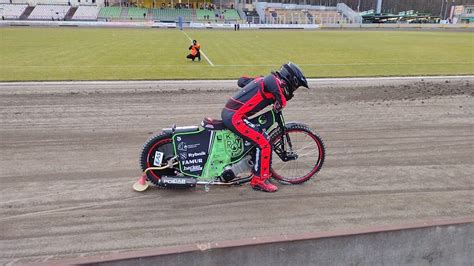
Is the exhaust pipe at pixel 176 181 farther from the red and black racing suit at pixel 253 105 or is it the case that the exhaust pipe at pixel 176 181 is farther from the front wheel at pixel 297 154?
the front wheel at pixel 297 154

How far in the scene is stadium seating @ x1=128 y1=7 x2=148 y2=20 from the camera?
7560 cm

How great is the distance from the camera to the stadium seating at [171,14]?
254ft

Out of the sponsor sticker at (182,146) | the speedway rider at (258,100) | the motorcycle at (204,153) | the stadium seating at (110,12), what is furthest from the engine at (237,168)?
the stadium seating at (110,12)

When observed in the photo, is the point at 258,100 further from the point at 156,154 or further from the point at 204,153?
the point at 156,154

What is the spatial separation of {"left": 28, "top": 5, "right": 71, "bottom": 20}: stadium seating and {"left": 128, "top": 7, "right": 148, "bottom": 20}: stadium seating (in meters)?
11.7

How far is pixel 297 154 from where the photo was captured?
6.04 m

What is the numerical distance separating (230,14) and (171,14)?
39.9 ft

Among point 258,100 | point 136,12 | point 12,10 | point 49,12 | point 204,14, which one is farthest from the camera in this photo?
point 204,14

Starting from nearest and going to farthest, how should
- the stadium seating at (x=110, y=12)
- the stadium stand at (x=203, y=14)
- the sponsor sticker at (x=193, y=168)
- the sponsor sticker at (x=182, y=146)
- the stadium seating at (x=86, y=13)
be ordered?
the sponsor sticker at (x=182, y=146) < the sponsor sticker at (x=193, y=168) < the stadium seating at (x=86, y=13) < the stadium seating at (x=110, y=12) < the stadium stand at (x=203, y=14)

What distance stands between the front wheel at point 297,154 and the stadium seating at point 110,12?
7407 centimetres

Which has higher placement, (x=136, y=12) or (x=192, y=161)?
(x=136, y=12)

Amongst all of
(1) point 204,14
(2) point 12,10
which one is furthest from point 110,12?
(1) point 204,14

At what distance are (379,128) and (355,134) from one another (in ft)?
2.60

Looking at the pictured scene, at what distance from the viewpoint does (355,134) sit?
27.9ft
